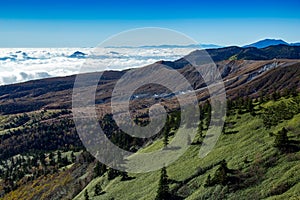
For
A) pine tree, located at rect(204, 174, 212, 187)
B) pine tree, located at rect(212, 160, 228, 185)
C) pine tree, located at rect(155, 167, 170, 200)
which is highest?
pine tree, located at rect(212, 160, 228, 185)

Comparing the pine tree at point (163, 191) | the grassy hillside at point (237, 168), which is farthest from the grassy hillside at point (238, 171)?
the pine tree at point (163, 191)

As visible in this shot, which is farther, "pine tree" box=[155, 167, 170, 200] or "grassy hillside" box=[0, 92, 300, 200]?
"pine tree" box=[155, 167, 170, 200]

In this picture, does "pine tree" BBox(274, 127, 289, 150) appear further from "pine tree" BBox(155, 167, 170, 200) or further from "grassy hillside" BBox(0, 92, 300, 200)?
"pine tree" BBox(155, 167, 170, 200)

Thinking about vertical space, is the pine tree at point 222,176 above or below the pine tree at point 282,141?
below

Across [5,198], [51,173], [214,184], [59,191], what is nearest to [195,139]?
[214,184]

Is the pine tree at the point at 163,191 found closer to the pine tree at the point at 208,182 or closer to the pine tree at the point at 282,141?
the pine tree at the point at 208,182

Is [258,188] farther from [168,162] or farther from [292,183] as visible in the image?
[168,162]

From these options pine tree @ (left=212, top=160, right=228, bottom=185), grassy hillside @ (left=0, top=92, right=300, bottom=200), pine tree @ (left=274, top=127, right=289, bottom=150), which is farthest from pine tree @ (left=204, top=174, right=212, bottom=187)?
pine tree @ (left=274, top=127, right=289, bottom=150)

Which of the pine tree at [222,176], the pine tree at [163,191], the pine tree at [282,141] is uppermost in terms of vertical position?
the pine tree at [282,141]

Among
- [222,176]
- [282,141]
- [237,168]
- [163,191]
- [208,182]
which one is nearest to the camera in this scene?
[222,176]

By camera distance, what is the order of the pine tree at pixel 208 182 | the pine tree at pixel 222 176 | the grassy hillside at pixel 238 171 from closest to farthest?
the grassy hillside at pixel 238 171, the pine tree at pixel 222 176, the pine tree at pixel 208 182

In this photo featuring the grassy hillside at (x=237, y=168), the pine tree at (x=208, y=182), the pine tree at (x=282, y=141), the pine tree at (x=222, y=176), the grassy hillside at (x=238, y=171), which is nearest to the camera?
the grassy hillside at (x=238, y=171)

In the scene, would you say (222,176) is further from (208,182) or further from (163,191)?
(163,191)

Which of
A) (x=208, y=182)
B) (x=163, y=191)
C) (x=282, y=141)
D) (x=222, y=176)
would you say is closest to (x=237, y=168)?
(x=222, y=176)
